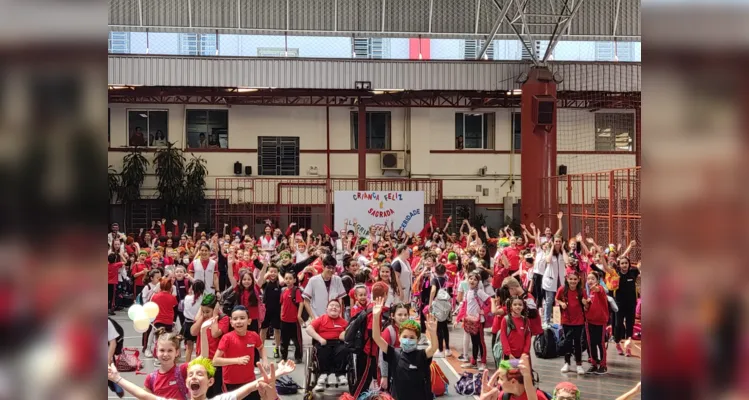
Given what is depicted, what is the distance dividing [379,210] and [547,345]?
46.7 ft

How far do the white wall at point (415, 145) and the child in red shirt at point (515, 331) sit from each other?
72.4ft

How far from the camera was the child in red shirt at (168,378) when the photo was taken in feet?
18.5

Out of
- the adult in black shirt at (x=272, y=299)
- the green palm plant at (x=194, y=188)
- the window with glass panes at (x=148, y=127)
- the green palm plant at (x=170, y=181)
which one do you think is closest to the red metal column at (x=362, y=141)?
the green palm plant at (x=194, y=188)

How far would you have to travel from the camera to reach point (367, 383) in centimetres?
779

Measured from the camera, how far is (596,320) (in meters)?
9.34

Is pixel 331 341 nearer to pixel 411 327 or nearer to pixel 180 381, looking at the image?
pixel 411 327

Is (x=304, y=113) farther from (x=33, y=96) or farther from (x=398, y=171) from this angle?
(x=33, y=96)

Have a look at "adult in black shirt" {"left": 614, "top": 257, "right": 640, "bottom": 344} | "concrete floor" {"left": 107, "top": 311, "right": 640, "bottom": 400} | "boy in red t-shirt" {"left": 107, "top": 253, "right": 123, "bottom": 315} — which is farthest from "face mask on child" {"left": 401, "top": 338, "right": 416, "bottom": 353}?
"boy in red t-shirt" {"left": 107, "top": 253, "right": 123, "bottom": 315}

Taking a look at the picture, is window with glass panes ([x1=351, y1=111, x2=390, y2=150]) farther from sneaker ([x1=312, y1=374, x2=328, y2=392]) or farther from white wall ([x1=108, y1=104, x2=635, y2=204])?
sneaker ([x1=312, y1=374, x2=328, y2=392])

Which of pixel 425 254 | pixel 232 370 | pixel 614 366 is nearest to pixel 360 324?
pixel 232 370

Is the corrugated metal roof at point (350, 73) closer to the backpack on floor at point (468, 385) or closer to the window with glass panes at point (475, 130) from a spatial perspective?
the window with glass panes at point (475, 130)

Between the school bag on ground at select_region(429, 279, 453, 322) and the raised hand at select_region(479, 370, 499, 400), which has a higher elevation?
the raised hand at select_region(479, 370, 499, 400)

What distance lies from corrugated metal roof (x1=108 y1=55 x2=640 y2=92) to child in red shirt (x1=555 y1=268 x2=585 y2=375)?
63.3ft

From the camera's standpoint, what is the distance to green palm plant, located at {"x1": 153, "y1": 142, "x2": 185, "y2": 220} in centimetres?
2744
